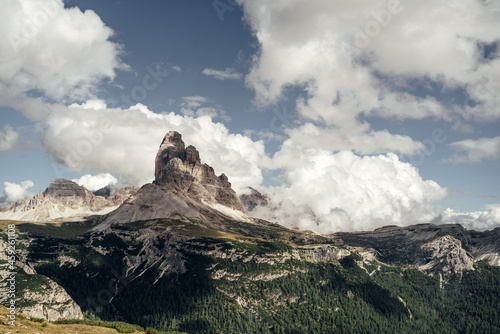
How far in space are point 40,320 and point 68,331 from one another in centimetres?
1211

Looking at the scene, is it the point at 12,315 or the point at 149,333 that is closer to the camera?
the point at 12,315

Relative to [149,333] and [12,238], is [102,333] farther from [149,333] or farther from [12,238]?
[12,238]

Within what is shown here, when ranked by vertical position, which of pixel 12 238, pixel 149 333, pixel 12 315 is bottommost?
pixel 149 333

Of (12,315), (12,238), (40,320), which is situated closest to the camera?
(12,315)

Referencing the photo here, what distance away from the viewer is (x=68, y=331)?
3118 inches

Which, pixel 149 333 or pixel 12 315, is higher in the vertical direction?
pixel 12 315

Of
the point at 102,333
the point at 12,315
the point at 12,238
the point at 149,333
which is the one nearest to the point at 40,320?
the point at 12,315

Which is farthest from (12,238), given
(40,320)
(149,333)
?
(149,333)

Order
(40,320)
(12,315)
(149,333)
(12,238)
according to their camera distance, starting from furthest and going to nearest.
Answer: (12,238) → (149,333) → (40,320) → (12,315)

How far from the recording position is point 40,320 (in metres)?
85.8

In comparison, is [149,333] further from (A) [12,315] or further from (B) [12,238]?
(B) [12,238]

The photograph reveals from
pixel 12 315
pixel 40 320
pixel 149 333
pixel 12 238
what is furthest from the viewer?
pixel 12 238

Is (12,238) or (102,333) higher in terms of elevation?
(12,238)

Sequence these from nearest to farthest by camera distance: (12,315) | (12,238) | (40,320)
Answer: (12,315) → (40,320) → (12,238)
